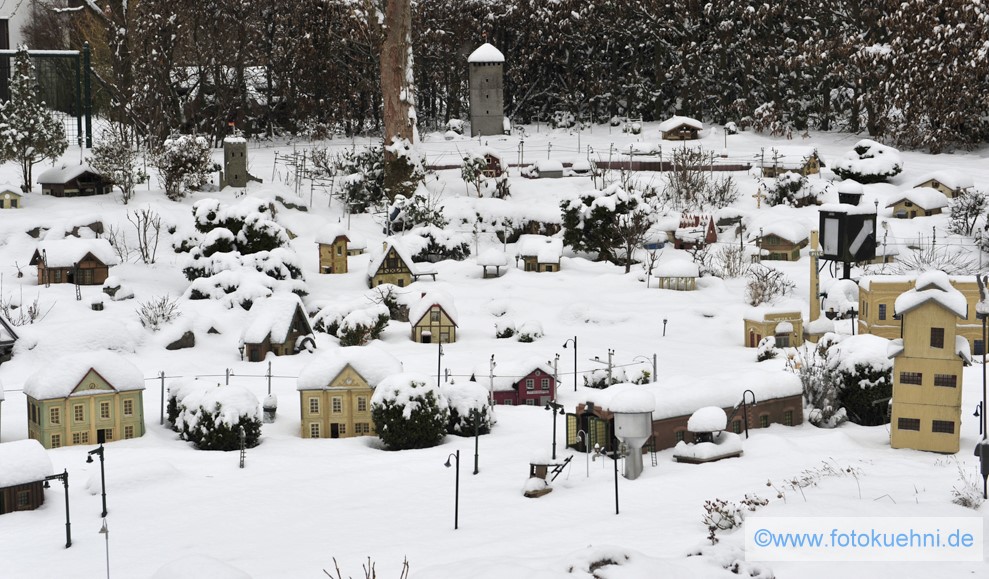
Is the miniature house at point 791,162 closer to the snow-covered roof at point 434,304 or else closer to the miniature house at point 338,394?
the snow-covered roof at point 434,304

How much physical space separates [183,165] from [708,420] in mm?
25560

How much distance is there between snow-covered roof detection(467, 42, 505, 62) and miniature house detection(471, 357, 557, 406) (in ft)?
→ 104

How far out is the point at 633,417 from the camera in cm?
2191

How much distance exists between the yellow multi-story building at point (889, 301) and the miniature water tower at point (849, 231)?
2013 mm

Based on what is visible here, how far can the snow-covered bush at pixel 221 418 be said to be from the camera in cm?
2553

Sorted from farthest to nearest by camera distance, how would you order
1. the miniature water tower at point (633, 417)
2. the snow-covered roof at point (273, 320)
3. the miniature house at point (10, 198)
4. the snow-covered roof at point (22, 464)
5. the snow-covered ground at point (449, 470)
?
the miniature house at point (10, 198) < the snow-covered roof at point (273, 320) < the miniature water tower at point (633, 417) < the snow-covered roof at point (22, 464) < the snow-covered ground at point (449, 470)

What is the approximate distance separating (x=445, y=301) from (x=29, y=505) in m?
14.5

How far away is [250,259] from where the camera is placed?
3706 centimetres

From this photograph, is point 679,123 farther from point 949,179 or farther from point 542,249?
point 542,249

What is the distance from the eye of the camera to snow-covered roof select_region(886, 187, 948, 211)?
43656 mm

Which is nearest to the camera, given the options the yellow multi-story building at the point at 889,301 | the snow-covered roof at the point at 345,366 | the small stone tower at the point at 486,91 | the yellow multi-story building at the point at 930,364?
the yellow multi-story building at the point at 930,364

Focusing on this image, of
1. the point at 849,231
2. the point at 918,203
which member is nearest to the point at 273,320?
the point at 849,231

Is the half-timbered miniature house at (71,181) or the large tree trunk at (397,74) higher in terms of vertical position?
the large tree trunk at (397,74)

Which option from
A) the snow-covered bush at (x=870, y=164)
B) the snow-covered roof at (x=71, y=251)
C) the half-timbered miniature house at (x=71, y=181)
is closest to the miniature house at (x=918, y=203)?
the snow-covered bush at (x=870, y=164)
